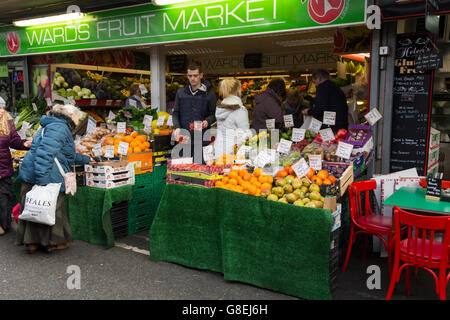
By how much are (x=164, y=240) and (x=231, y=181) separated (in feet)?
3.39

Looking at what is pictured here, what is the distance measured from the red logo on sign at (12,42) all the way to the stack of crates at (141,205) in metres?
5.37

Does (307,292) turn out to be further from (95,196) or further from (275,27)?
(275,27)

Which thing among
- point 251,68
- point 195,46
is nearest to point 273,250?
point 195,46

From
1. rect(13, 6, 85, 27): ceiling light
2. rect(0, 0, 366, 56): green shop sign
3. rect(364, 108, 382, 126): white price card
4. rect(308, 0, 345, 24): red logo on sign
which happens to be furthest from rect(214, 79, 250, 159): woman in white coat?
rect(13, 6, 85, 27): ceiling light

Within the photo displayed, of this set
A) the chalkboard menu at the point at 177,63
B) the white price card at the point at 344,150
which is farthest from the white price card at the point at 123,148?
the chalkboard menu at the point at 177,63

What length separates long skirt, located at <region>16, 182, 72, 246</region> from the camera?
465 centimetres

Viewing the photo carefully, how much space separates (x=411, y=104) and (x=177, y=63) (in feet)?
23.7

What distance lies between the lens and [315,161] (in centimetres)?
436

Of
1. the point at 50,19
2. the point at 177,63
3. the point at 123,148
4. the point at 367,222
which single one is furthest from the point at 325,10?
the point at 177,63

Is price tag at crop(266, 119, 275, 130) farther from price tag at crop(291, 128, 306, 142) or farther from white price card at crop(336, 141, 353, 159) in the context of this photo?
white price card at crop(336, 141, 353, 159)

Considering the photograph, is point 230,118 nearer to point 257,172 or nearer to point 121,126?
point 257,172

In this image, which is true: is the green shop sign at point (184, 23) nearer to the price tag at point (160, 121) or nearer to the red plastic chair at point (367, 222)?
the price tag at point (160, 121)

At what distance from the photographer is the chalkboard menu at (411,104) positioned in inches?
190

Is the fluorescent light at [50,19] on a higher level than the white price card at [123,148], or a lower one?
higher
